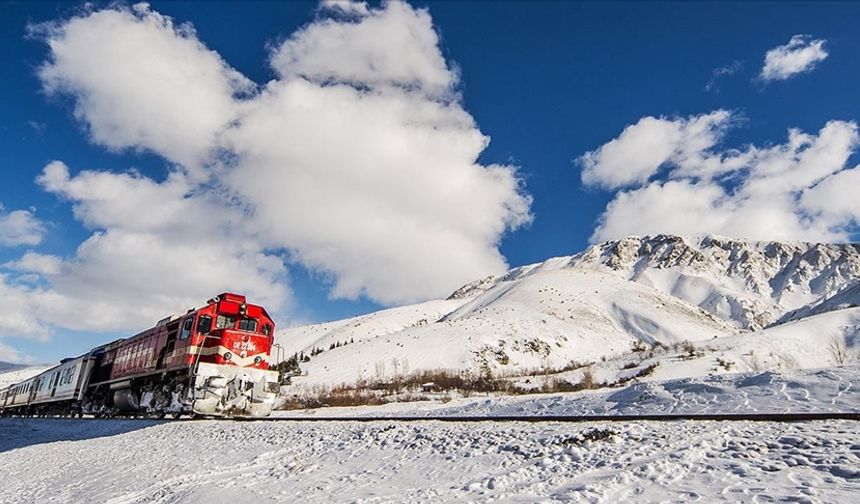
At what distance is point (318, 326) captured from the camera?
11106 centimetres

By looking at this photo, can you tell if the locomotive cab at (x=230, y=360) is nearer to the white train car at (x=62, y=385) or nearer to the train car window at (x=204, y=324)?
the train car window at (x=204, y=324)

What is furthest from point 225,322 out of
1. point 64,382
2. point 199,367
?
point 64,382

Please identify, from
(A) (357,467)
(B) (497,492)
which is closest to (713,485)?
(B) (497,492)

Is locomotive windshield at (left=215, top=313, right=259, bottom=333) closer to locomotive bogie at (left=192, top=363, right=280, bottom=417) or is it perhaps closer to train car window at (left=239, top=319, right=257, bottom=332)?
train car window at (left=239, top=319, right=257, bottom=332)

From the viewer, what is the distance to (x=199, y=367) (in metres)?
16.7

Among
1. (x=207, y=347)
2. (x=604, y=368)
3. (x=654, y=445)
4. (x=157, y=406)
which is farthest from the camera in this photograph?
(x=604, y=368)

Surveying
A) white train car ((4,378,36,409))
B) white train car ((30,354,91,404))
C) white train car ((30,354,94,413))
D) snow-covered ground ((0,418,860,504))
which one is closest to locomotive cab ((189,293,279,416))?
snow-covered ground ((0,418,860,504))

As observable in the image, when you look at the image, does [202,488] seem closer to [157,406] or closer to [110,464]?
[110,464]

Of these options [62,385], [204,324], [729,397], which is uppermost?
[62,385]

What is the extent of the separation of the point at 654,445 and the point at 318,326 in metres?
109

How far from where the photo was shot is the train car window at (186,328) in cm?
1808

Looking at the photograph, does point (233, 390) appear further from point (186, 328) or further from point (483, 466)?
point (483, 466)

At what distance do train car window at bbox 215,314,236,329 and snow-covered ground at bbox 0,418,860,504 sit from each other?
23.0 feet

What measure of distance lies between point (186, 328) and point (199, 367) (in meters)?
2.29
